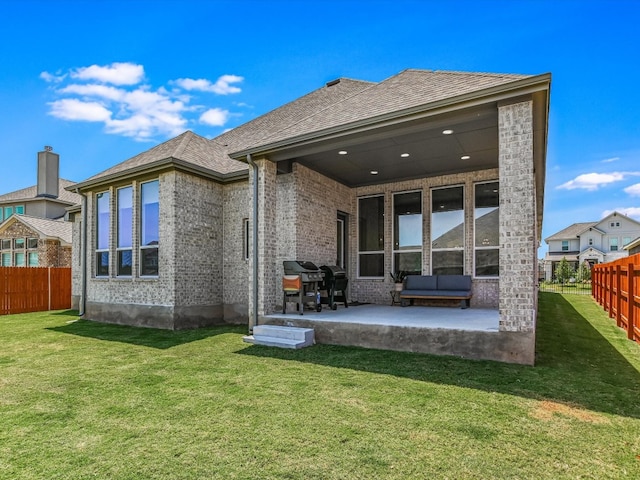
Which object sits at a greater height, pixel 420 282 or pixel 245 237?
pixel 245 237

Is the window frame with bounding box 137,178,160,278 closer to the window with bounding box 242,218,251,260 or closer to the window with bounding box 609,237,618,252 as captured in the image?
the window with bounding box 242,218,251,260

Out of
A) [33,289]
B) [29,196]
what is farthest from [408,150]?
[29,196]

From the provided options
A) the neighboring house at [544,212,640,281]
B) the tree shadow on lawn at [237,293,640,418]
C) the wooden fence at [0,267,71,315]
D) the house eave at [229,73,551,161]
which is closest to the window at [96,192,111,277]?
the wooden fence at [0,267,71,315]

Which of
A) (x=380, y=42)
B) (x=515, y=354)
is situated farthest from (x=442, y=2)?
(x=515, y=354)

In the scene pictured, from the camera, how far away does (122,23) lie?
28.2ft

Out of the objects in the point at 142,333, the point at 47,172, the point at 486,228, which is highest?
the point at 47,172

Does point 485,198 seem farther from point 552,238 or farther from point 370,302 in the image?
point 552,238

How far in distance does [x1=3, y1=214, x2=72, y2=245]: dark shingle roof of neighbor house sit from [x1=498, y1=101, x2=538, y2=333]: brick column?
19178mm

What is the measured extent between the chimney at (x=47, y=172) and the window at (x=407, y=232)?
21.2m

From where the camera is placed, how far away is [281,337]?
676 centimetres

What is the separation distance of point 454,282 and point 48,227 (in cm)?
1886

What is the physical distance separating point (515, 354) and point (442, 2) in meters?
7.19

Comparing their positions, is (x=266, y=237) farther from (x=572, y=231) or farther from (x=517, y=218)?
(x=572, y=231)

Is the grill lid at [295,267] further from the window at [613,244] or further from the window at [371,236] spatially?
the window at [613,244]
